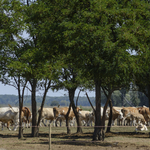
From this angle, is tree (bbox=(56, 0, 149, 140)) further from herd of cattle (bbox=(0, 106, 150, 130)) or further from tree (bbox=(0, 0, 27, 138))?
herd of cattle (bbox=(0, 106, 150, 130))

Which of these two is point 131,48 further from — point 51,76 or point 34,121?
point 34,121

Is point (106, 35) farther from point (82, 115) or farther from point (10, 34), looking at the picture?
point (82, 115)

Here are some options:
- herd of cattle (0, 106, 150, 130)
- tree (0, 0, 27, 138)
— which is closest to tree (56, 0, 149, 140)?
tree (0, 0, 27, 138)

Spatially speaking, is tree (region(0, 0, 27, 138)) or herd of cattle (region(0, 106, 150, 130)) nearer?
Answer: tree (region(0, 0, 27, 138))

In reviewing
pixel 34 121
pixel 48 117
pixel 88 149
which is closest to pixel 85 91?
pixel 34 121

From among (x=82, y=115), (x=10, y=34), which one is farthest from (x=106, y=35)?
(x=82, y=115)

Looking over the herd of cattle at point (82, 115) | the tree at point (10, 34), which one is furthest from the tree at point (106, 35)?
the herd of cattle at point (82, 115)

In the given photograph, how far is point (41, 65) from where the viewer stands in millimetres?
23375

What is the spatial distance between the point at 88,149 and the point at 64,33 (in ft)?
19.9

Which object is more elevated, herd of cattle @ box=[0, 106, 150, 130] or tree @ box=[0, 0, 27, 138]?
tree @ box=[0, 0, 27, 138]

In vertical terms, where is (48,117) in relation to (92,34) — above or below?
below

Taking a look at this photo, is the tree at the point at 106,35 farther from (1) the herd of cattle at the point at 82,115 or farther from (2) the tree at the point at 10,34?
(1) the herd of cattle at the point at 82,115

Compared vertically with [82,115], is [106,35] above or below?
above

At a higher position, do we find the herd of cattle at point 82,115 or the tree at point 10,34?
the tree at point 10,34
